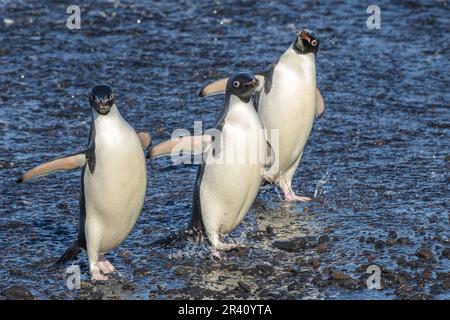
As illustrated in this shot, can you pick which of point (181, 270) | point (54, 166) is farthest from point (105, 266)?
point (54, 166)

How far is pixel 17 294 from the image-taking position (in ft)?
21.9

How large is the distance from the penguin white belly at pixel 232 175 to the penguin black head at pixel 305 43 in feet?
4.43

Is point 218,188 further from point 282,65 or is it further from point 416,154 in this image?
point 416,154

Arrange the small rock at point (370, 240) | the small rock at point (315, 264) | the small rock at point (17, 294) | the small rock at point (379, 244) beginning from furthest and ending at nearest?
the small rock at point (370, 240), the small rock at point (379, 244), the small rock at point (315, 264), the small rock at point (17, 294)

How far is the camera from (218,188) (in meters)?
7.42

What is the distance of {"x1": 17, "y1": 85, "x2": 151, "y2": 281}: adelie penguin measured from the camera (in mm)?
6875

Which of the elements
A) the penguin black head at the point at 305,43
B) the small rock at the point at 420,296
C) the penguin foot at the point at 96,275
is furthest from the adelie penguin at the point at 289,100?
the small rock at the point at 420,296

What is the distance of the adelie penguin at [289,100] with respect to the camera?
856 cm

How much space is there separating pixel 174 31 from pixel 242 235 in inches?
247

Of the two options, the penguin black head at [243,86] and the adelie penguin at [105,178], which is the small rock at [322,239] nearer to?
the penguin black head at [243,86]

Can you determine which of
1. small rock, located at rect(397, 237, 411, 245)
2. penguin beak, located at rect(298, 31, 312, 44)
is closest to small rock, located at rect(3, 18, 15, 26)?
penguin beak, located at rect(298, 31, 312, 44)

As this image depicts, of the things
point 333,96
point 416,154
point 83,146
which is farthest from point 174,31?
point 416,154

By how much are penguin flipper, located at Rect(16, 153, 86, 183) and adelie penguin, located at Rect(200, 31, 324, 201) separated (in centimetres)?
197

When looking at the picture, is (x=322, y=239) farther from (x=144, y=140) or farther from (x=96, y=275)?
(x=96, y=275)
